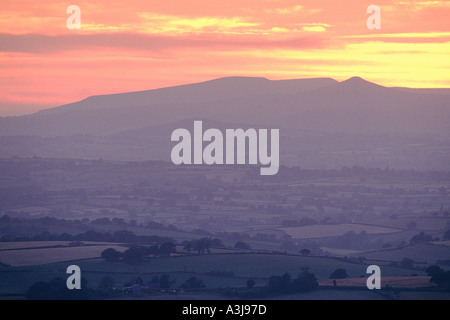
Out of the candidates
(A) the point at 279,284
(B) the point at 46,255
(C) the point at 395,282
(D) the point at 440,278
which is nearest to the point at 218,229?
(B) the point at 46,255

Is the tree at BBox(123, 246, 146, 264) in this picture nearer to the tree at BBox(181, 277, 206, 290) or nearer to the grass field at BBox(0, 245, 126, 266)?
the grass field at BBox(0, 245, 126, 266)

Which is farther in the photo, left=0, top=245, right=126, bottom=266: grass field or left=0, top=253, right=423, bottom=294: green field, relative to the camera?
left=0, top=245, right=126, bottom=266: grass field

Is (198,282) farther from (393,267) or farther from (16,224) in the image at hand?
(16,224)

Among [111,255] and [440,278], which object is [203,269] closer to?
[111,255]

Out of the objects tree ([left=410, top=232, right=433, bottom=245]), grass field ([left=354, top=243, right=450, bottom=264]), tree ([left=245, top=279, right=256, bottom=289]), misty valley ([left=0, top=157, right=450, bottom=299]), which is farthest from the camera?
tree ([left=410, top=232, right=433, bottom=245])

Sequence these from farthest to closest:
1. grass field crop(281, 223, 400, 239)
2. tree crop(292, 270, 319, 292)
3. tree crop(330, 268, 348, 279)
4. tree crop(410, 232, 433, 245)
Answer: grass field crop(281, 223, 400, 239) → tree crop(410, 232, 433, 245) → tree crop(330, 268, 348, 279) → tree crop(292, 270, 319, 292)

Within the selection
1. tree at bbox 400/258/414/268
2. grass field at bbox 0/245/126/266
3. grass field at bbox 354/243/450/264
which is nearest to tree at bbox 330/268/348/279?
tree at bbox 400/258/414/268
